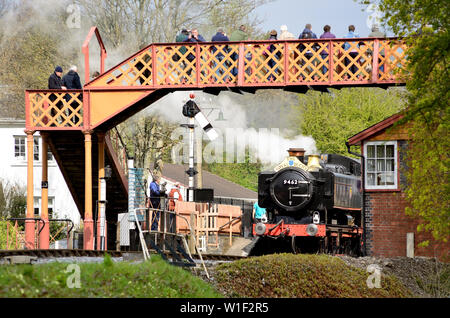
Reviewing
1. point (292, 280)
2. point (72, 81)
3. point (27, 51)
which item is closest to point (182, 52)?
point (72, 81)

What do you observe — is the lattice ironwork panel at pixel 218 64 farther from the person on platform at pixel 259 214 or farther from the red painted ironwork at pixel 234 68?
the person on platform at pixel 259 214

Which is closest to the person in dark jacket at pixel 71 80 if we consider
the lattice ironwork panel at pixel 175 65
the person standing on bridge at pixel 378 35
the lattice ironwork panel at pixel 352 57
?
the lattice ironwork panel at pixel 175 65

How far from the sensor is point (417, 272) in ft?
63.5

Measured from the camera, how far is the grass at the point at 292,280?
52.0ft

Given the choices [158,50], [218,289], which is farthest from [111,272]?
[158,50]

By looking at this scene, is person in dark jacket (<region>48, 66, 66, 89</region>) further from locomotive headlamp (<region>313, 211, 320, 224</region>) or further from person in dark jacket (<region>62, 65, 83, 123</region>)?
locomotive headlamp (<region>313, 211, 320, 224</region>)

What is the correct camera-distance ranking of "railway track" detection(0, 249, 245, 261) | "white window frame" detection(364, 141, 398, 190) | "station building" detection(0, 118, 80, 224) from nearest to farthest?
"railway track" detection(0, 249, 245, 261)
"white window frame" detection(364, 141, 398, 190)
"station building" detection(0, 118, 80, 224)

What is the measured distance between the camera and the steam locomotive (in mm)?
25328

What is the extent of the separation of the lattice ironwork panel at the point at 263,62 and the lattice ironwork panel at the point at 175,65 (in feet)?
4.41

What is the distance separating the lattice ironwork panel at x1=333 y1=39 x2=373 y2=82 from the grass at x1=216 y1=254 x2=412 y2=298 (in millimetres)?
6573

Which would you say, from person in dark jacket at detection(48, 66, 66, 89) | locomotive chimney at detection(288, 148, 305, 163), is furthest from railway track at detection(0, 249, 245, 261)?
locomotive chimney at detection(288, 148, 305, 163)

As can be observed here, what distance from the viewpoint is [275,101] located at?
51.0m
